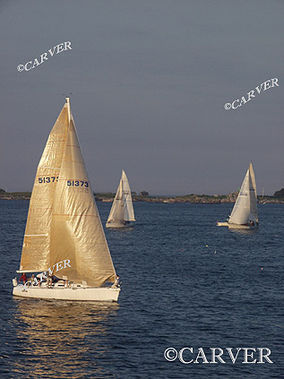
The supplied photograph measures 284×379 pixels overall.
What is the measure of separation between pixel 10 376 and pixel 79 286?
14.7 metres

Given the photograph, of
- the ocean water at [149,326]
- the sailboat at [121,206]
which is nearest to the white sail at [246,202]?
the sailboat at [121,206]

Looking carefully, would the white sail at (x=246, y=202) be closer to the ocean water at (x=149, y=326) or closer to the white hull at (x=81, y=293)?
the ocean water at (x=149, y=326)

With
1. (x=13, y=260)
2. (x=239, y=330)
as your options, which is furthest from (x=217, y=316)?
(x=13, y=260)

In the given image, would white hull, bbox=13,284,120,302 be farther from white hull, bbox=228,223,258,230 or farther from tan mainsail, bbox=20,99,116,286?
white hull, bbox=228,223,258,230

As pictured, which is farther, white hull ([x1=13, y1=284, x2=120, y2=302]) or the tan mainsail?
the tan mainsail

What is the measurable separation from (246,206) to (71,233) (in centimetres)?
8956

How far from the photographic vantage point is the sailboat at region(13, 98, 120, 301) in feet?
148

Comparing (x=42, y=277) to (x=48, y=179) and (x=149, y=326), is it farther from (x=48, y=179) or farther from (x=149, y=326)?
(x=149, y=326)

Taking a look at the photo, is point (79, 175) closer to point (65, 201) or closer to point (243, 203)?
point (65, 201)

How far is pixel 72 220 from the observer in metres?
45.5

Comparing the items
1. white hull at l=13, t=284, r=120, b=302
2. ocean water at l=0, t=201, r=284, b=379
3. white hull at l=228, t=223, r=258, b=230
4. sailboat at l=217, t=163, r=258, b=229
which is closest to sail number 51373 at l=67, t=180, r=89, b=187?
white hull at l=13, t=284, r=120, b=302

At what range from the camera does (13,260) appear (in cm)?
7525

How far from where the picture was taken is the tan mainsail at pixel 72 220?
148 feet

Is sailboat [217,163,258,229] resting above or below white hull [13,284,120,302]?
above
